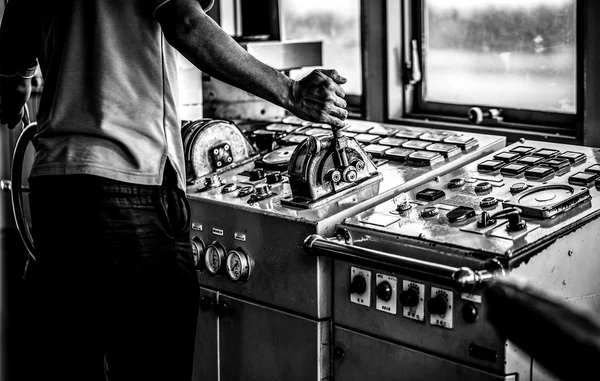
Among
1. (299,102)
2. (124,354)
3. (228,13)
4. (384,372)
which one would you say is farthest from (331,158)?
(228,13)

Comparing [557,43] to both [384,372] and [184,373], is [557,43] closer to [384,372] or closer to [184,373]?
[384,372]

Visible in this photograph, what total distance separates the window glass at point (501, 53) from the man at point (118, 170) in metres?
1.17

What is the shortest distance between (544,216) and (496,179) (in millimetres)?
345

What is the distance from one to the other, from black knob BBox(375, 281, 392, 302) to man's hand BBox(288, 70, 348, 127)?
0.45 m

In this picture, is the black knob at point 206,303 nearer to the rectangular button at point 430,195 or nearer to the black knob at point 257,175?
the black knob at point 257,175

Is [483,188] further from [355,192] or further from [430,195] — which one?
[355,192]

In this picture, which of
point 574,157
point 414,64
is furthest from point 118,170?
point 414,64

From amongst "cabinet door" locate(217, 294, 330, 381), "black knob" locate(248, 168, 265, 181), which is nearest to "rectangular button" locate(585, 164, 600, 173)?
"cabinet door" locate(217, 294, 330, 381)

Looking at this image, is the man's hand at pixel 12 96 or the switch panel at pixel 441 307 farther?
the man's hand at pixel 12 96

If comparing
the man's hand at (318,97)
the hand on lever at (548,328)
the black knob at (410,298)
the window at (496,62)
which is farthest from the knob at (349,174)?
the hand on lever at (548,328)

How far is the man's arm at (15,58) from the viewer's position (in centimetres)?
214

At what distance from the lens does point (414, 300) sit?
2.05 meters

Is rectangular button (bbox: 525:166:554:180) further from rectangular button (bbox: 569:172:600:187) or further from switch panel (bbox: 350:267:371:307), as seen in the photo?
switch panel (bbox: 350:267:371:307)

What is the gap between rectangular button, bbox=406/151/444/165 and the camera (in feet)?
8.43
